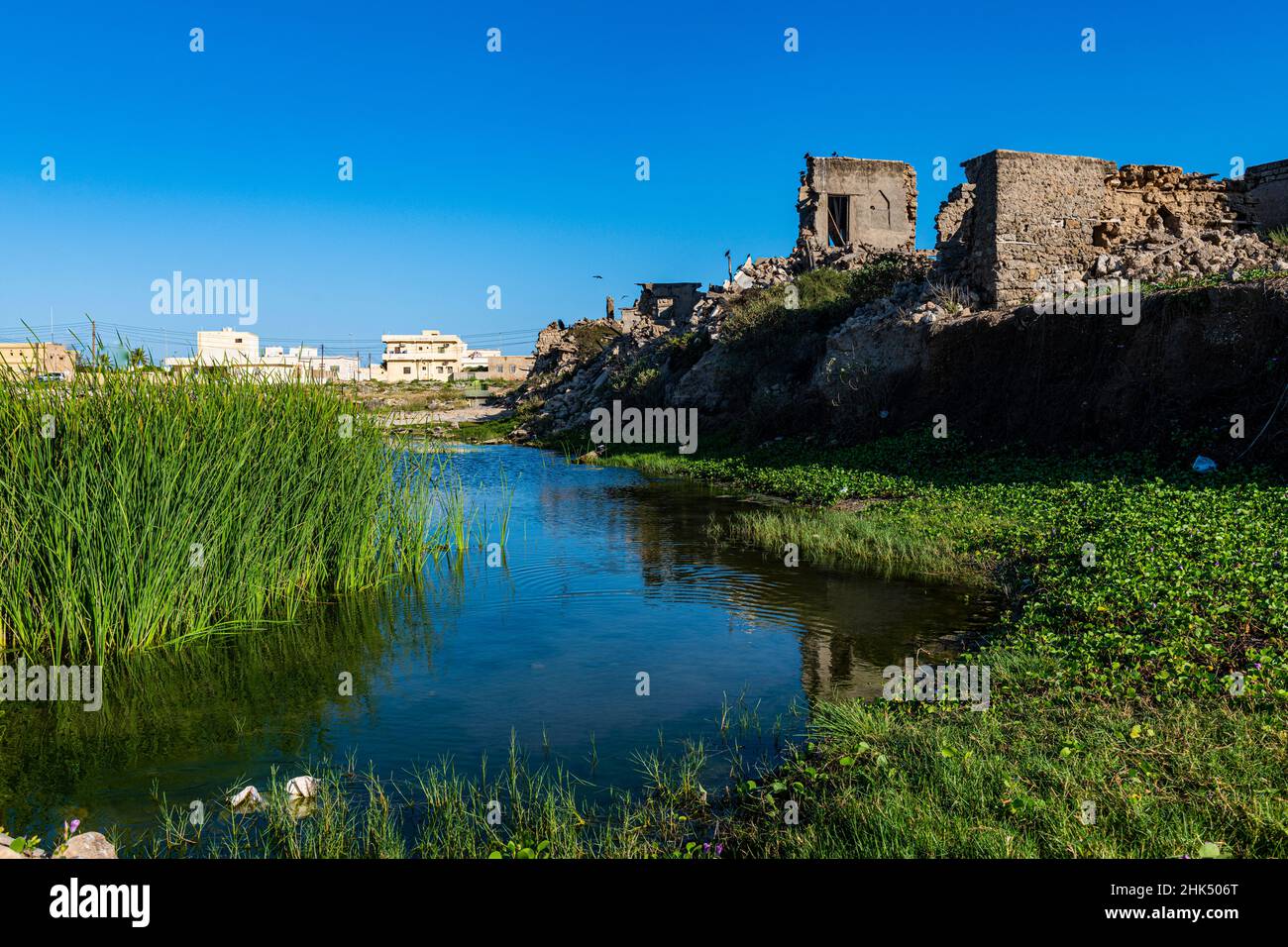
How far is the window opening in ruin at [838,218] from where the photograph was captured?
37.0 meters

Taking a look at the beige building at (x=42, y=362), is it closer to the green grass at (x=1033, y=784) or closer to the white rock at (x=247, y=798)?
the white rock at (x=247, y=798)

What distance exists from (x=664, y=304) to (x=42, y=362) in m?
40.2

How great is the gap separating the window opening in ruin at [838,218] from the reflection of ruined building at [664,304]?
8.28 meters

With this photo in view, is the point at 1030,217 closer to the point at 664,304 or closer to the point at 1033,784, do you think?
the point at 1033,784

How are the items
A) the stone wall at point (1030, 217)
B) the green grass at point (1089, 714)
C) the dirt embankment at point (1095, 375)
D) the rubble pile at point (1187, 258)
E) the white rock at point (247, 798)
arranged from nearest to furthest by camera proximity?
the green grass at point (1089, 714) → the white rock at point (247, 798) → the dirt embankment at point (1095, 375) → the rubble pile at point (1187, 258) → the stone wall at point (1030, 217)

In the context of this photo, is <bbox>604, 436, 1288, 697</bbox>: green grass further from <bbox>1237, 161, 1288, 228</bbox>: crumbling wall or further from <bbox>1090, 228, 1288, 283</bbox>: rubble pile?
<bbox>1237, 161, 1288, 228</bbox>: crumbling wall

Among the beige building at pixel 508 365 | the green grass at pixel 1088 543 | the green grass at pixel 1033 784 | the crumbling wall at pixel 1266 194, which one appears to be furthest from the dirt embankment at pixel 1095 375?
the beige building at pixel 508 365

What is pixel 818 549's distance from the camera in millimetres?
12945

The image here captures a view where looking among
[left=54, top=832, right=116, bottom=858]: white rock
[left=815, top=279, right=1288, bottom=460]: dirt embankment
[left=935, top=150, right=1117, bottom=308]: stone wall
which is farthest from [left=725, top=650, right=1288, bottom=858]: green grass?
[left=935, top=150, right=1117, bottom=308]: stone wall

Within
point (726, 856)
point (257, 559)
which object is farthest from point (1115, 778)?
point (257, 559)

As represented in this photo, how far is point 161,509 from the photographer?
818 centimetres

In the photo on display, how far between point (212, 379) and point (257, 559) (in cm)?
Answer: 204
